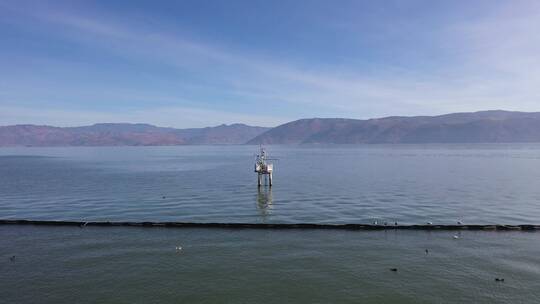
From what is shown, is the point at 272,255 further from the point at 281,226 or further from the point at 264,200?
the point at 264,200

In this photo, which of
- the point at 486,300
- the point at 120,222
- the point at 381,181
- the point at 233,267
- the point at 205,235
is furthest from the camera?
the point at 381,181

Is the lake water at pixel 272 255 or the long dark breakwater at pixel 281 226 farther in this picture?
the long dark breakwater at pixel 281 226

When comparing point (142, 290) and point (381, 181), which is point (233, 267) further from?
point (381, 181)

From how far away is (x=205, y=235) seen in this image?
4362cm

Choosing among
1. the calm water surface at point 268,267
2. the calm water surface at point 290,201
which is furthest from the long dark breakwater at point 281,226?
the calm water surface at point 290,201

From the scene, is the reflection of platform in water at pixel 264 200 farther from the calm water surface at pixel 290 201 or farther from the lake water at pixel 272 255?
the lake water at pixel 272 255

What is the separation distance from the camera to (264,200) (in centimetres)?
6825

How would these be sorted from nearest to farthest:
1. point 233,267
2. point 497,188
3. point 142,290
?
1. point 142,290
2. point 233,267
3. point 497,188

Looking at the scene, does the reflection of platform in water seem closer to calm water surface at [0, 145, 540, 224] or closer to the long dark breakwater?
calm water surface at [0, 145, 540, 224]

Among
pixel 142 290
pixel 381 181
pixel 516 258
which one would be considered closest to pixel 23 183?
pixel 142 290

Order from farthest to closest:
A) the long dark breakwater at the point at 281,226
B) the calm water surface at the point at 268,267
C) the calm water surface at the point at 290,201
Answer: the calm water surface at the point at 290,201
the long dark breakwater at the point at 281,226
the calm water surface at the point at 268,267

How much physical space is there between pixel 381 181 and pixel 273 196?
3492 centimetres

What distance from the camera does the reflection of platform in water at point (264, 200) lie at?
59531 millimetres

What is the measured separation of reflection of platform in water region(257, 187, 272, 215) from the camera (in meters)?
59.5
